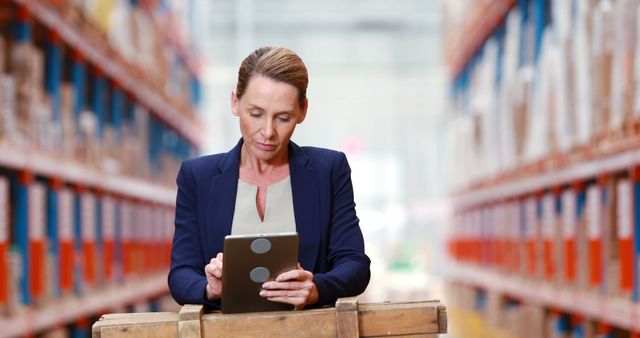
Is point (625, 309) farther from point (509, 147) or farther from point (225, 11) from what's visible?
point (225, 11)

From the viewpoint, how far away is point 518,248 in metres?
6.91

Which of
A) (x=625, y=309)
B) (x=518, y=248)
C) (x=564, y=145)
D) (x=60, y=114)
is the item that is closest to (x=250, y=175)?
(x=625, y=309)

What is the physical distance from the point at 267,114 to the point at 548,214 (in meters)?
3.88

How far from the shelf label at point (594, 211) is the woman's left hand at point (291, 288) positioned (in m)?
2.87

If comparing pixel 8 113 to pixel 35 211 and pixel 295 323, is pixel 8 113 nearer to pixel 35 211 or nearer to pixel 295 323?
pixel 35 211

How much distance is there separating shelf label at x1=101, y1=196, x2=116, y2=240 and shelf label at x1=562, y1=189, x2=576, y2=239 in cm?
308

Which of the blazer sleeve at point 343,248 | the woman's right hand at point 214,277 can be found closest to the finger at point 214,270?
the woman's right hand at point 214,277

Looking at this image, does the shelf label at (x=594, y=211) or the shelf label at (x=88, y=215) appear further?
the shelf label at (x=88, y=215)

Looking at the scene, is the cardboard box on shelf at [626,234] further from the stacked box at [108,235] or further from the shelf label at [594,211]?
the stacked box at [108,235]

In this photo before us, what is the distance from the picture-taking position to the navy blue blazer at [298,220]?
2.46m

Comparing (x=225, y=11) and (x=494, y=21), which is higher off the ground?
(x=225, y=11)

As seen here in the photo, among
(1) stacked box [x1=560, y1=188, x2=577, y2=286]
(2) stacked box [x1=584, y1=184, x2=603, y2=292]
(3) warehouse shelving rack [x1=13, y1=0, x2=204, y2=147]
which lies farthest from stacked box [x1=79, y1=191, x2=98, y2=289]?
(2) stacked box [x1=584, y1=184, x2=603, y2=292]

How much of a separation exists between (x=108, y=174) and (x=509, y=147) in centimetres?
260

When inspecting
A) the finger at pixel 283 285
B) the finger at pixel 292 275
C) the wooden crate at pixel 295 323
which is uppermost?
the finger at pixel 292 275
